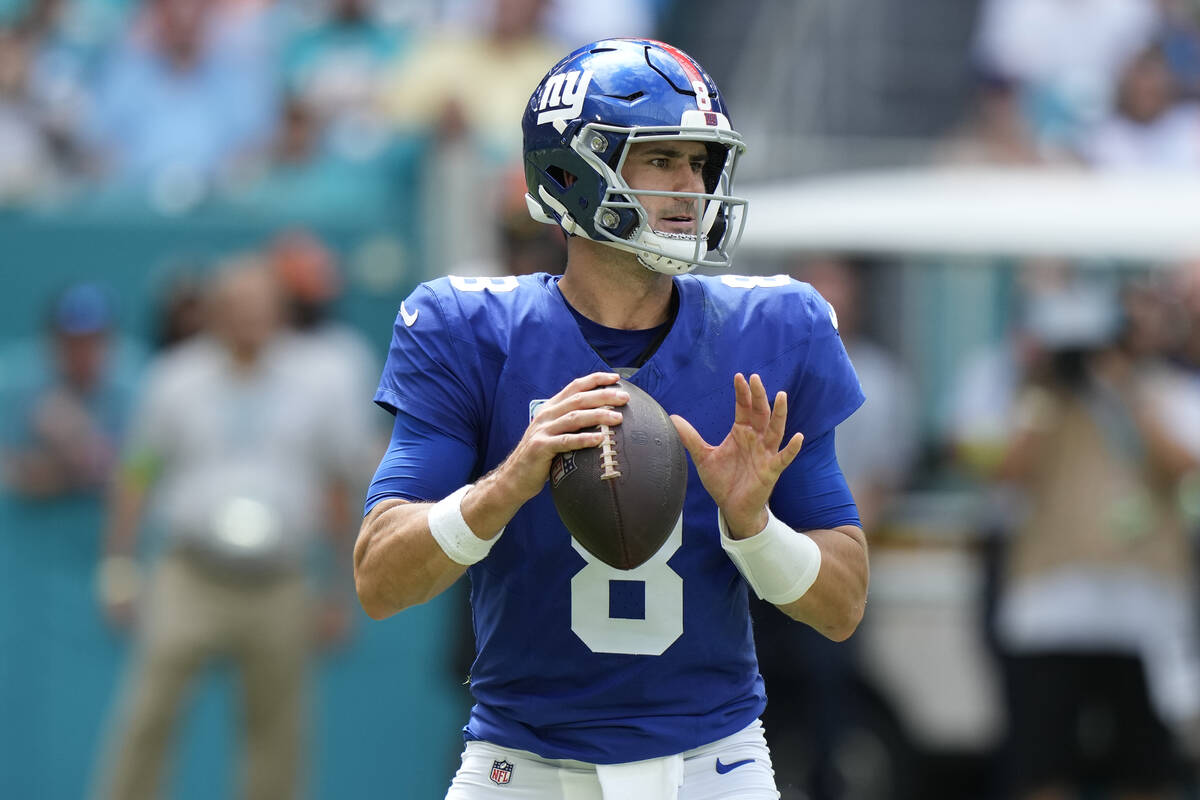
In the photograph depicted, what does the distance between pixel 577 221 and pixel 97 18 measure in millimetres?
7562

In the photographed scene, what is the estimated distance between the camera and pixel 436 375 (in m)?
3.17

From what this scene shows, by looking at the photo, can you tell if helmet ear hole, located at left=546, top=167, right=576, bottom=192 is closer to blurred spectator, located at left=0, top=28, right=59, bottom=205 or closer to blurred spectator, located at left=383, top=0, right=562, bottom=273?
blurred spectator, located at left=383, top=0, right=562, bottom=273

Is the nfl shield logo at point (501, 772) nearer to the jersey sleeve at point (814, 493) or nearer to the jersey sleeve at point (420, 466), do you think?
the jersey sleeve at point (420, 466)

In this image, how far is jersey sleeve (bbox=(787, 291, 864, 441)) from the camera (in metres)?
3.25

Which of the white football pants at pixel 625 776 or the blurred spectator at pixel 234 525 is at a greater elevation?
the blurred spectator at pixel 234 525

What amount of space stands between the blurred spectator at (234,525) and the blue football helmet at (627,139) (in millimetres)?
3976

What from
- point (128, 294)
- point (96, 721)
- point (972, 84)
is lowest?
point (96, 721)

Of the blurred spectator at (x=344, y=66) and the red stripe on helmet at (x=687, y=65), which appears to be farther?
the blurred spectator at (x=344, y=66)

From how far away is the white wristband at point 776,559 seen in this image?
9.90 ft

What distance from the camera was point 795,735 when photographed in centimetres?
705

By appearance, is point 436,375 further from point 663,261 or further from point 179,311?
point 179,311

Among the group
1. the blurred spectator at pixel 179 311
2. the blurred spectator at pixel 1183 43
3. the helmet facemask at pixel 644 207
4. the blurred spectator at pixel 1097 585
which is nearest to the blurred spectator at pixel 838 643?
the blurred spectator at pixel 1097 585

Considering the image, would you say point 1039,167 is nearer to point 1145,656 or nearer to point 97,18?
point 1145,656

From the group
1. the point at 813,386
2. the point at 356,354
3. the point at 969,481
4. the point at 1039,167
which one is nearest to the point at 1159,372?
the point at 969,481
